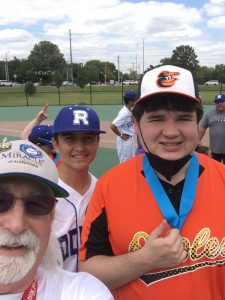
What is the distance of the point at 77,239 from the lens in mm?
2771

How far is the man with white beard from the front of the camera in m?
1.48

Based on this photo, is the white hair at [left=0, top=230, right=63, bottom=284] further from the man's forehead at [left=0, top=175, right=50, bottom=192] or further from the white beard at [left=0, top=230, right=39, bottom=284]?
the man's forehead at [left=0, top=175, right=50, bottom=192]

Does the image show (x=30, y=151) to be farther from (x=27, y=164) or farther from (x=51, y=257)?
(x=51, y=257)

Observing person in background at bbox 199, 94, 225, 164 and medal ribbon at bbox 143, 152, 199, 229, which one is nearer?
medal ribbon at bbox 143, 152, 199, 229

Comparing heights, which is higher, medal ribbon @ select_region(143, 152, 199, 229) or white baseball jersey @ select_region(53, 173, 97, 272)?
medal ribbon @ select_region(143, 152, 199, 229)

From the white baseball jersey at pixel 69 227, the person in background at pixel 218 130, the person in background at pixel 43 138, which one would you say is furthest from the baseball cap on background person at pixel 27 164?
the person in background at pixel 218 130

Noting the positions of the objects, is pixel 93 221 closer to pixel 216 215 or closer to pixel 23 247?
pixel 23 247

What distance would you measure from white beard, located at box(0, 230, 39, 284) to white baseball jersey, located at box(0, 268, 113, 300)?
0.12 m

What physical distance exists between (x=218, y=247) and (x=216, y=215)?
15 centimetres

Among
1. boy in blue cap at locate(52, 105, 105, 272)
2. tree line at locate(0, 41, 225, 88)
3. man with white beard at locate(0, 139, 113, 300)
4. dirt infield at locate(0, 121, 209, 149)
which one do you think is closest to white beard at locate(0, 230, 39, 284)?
man with white beard at locate(0, 139, 113, 300)

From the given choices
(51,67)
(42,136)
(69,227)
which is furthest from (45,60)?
(69,227)

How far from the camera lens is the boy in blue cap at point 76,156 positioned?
2.84 m

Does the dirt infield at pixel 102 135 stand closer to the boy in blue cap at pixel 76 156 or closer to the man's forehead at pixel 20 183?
the boy in blue cap at pixel 76 156

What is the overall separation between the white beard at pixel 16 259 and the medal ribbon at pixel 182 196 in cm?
63
